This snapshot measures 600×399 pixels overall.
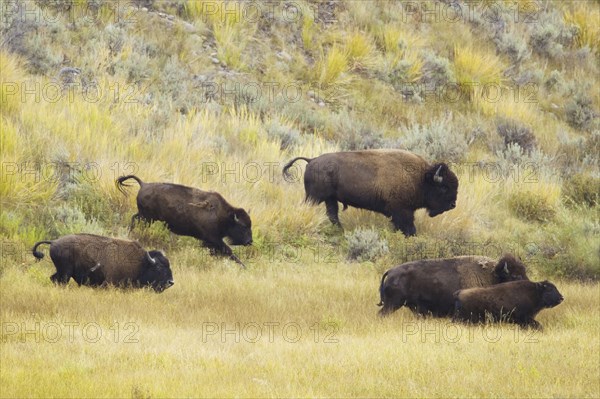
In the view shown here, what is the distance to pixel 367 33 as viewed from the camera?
25656mm

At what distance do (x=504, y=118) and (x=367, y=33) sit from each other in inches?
177

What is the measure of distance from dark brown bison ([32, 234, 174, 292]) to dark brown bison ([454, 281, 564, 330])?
3509 mm

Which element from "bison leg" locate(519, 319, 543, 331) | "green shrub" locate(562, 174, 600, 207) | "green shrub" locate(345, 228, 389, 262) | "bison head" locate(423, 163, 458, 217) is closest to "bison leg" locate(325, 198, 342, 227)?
"green shrub" locate(345, 228, 389, 262)

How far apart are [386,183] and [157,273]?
14.3 ft

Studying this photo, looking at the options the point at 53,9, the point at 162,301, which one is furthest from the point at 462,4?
the point at 162,301

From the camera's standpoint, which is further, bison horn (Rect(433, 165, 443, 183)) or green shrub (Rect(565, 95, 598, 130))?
green shrub (Rect(565, 95, 598, 130))

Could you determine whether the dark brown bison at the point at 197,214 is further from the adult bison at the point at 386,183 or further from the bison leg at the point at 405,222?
the bison leg at the point at 405,222

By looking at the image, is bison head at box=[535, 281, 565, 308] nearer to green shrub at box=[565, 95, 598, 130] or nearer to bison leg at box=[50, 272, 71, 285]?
bison leg at box=[50, 272, 71, 285]

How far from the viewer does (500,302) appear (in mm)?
11242

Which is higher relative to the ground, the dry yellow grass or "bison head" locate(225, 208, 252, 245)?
the dry yellow grass

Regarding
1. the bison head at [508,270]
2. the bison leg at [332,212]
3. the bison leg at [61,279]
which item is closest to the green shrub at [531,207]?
the bison leg at [332,212]

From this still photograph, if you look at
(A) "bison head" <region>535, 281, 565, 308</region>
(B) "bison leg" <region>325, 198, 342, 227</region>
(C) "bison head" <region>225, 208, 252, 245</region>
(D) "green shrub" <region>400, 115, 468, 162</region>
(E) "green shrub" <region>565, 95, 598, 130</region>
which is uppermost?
(A) "bison head" <region>535, 281, 565, 308</region>

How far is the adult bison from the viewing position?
15156 millimetres

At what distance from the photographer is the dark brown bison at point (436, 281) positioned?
37.9 feet
